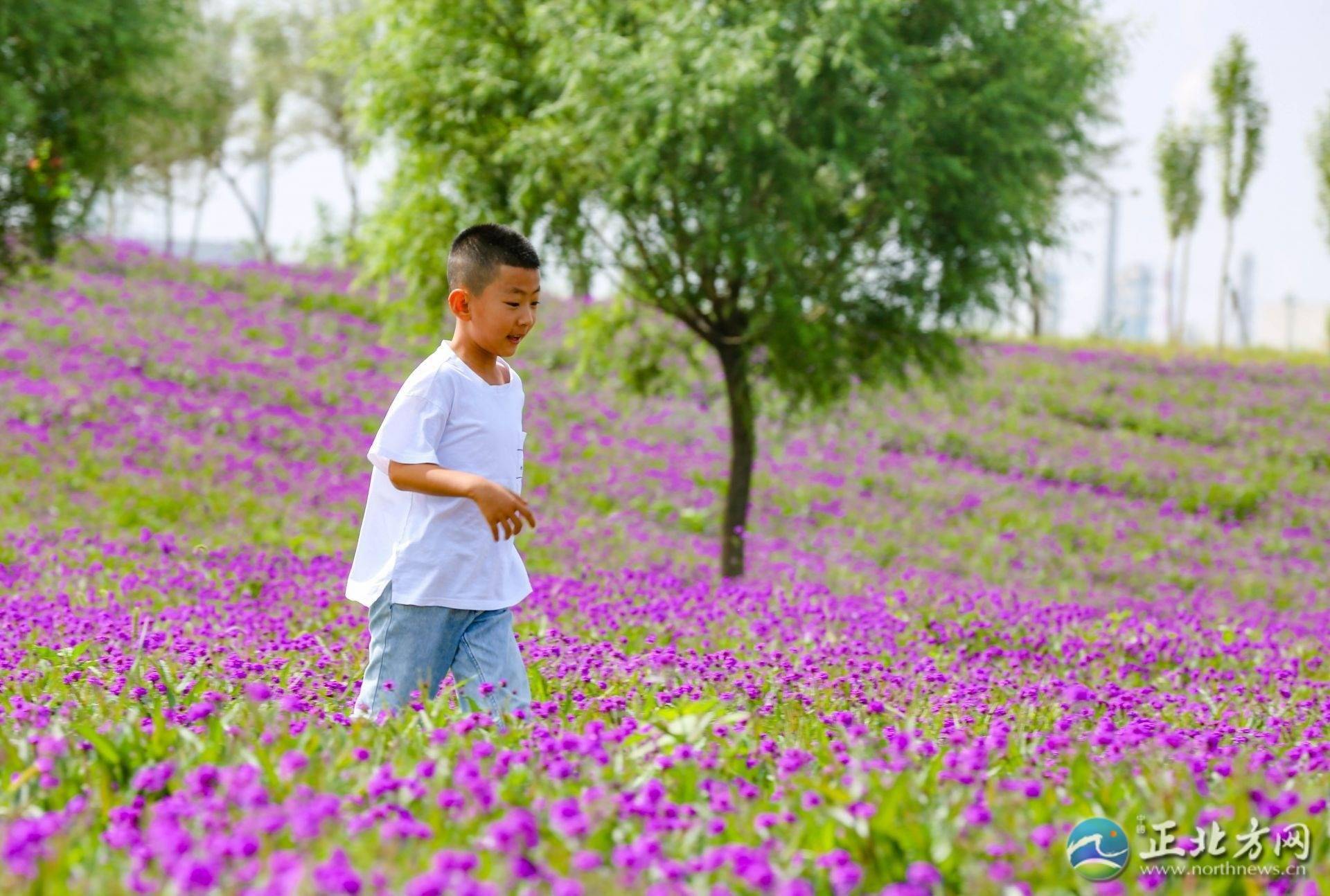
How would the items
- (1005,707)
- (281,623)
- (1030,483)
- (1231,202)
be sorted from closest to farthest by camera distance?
(1005,707)
(281,623)
(1030,483)
(1231,202)

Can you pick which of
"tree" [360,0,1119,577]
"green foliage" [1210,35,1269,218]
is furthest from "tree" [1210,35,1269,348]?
"tree" [360,0,1119,577]

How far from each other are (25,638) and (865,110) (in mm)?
7362

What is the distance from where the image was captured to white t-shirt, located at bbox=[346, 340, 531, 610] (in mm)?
4324

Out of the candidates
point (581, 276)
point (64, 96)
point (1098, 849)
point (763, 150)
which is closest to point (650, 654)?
point (1098, 849)

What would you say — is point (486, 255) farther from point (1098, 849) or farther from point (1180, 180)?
point (1180, 180)

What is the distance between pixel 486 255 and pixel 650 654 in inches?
91.9

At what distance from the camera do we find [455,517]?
4.41m

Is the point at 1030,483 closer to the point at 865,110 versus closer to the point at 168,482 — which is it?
the point at 865,110

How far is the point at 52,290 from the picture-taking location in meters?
22.6

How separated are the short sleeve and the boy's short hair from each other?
500 millimetres

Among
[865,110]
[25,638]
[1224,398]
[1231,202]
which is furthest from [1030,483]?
[1231,202]

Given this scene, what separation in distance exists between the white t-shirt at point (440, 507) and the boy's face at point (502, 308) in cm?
14

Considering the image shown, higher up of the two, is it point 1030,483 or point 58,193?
point 58,193

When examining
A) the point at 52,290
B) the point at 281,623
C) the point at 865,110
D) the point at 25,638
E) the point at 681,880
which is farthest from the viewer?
the point at 52,290
